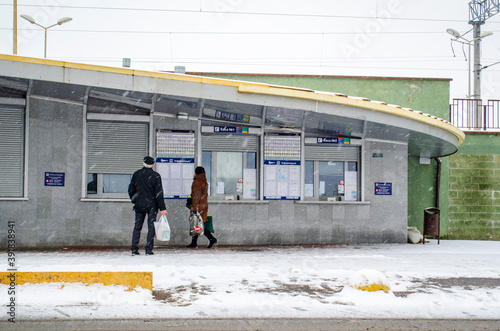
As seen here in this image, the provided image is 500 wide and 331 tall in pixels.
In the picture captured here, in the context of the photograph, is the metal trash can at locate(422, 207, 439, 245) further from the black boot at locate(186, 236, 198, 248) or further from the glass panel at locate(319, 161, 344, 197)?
the black boot at locate(186, 236, 198, 248)

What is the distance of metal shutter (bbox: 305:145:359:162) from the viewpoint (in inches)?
470

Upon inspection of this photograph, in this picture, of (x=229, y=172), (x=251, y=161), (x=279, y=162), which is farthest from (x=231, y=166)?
(x=279, y=162)

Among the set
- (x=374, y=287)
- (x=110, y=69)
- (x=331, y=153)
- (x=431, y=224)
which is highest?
(x=110, y=69)

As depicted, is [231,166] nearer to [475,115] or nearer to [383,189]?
[383,189]

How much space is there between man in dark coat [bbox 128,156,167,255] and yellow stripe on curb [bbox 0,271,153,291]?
2932mm

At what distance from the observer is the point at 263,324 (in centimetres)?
514

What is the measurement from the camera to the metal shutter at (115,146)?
10727mm

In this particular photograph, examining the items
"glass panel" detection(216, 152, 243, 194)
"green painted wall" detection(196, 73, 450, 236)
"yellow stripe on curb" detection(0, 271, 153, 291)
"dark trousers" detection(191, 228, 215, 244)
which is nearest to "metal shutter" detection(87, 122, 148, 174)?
"glass panel" detection(216, 152, 243, 194)

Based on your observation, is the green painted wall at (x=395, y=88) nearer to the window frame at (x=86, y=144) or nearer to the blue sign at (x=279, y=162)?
the blue sign at (x=279, y=162)

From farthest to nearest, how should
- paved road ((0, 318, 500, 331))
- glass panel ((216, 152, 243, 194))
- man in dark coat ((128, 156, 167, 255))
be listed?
glass panel ((216, 152, 243, 194)) → man in dark coat ((128, 156, 167, 255)) → paved road ((0, 318, 500, 331))

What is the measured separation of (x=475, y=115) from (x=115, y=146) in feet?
40.0

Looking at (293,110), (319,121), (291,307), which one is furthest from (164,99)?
(291,307)

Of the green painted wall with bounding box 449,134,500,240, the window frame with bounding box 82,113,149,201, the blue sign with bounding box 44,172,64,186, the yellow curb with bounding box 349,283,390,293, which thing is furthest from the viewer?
the green painted wall with bounding box 449,134,500,240

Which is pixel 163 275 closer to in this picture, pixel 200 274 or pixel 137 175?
pixel 200 274
